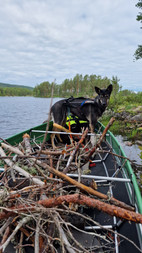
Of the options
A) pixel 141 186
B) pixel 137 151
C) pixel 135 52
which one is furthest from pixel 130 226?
pixel 135 52

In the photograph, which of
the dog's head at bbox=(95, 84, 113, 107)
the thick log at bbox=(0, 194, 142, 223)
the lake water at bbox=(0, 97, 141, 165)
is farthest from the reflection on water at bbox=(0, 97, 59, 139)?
the dog's head at bbox=(95, 84, 113, 107)

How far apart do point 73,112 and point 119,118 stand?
1243 centimetres

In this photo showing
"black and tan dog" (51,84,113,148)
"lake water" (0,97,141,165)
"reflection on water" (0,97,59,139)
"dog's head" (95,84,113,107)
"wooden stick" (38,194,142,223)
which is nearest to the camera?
"wooden stick" (38,194,142,223)

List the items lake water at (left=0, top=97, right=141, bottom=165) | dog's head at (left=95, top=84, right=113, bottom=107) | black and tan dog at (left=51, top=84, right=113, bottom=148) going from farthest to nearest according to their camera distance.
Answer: lake water at (left=0, top=97, right=141, bottom=165) → black and tan dog at (left=51, top=84, right=113, bottom=148) → dog's head at (left=95, top=84, right=113, bottom=107)

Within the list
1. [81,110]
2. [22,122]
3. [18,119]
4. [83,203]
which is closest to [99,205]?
[83,203]

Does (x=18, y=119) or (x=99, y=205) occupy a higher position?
(x=99, y=205)

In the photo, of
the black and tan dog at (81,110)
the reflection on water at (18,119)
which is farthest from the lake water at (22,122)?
the black and tan dog at (81,110)

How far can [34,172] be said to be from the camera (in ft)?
9.00

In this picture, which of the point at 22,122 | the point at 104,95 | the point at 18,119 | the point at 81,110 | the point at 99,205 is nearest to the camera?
the point at 99,205

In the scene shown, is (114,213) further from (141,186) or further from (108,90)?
(108,90)

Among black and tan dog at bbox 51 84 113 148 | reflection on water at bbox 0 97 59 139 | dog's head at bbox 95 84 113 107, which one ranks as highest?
dog's head at bbox 95 84 113 107

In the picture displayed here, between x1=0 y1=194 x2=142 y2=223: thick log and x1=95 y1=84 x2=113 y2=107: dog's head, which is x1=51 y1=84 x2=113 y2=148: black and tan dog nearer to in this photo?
x1=95 y1=84 x2=113 y2=107: dog's head

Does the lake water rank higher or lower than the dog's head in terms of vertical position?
lower

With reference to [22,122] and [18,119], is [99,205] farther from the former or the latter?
[18,119]
